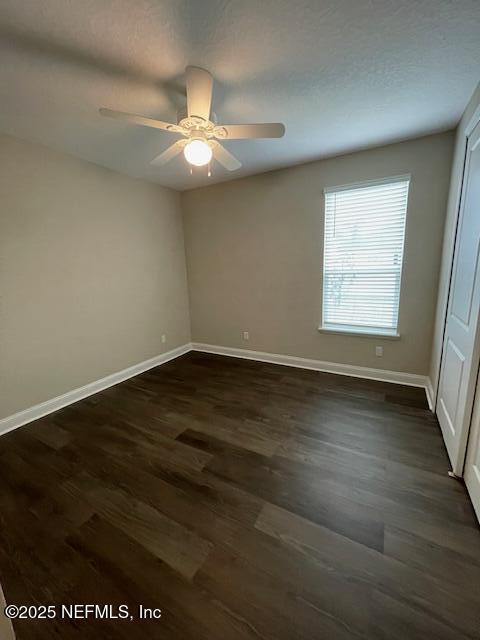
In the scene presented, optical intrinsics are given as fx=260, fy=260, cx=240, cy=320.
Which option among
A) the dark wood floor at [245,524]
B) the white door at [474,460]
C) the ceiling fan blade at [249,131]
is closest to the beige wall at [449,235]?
the dark wood floor at [245,524]

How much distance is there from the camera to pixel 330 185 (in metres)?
3.00

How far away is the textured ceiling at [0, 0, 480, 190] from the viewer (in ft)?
4.03

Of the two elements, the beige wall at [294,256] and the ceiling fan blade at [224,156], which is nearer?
the ceiling fan blade at [224,156]

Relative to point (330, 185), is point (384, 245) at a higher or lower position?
lower

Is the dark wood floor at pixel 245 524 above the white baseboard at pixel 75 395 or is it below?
below

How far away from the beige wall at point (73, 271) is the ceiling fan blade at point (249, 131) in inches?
74.5

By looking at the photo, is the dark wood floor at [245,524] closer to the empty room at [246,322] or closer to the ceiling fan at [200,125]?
the empty room at [246,322]

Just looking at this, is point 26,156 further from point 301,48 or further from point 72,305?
point 301,48

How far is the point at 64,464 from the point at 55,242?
6.75 ft

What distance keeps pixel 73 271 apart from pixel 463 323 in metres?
3.51

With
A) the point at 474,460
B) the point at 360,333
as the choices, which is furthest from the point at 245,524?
the point at 360,333

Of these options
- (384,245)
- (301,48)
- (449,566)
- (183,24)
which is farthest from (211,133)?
(449,566)

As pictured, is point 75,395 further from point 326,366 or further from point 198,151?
point 326,366

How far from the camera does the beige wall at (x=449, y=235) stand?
2043 mm
